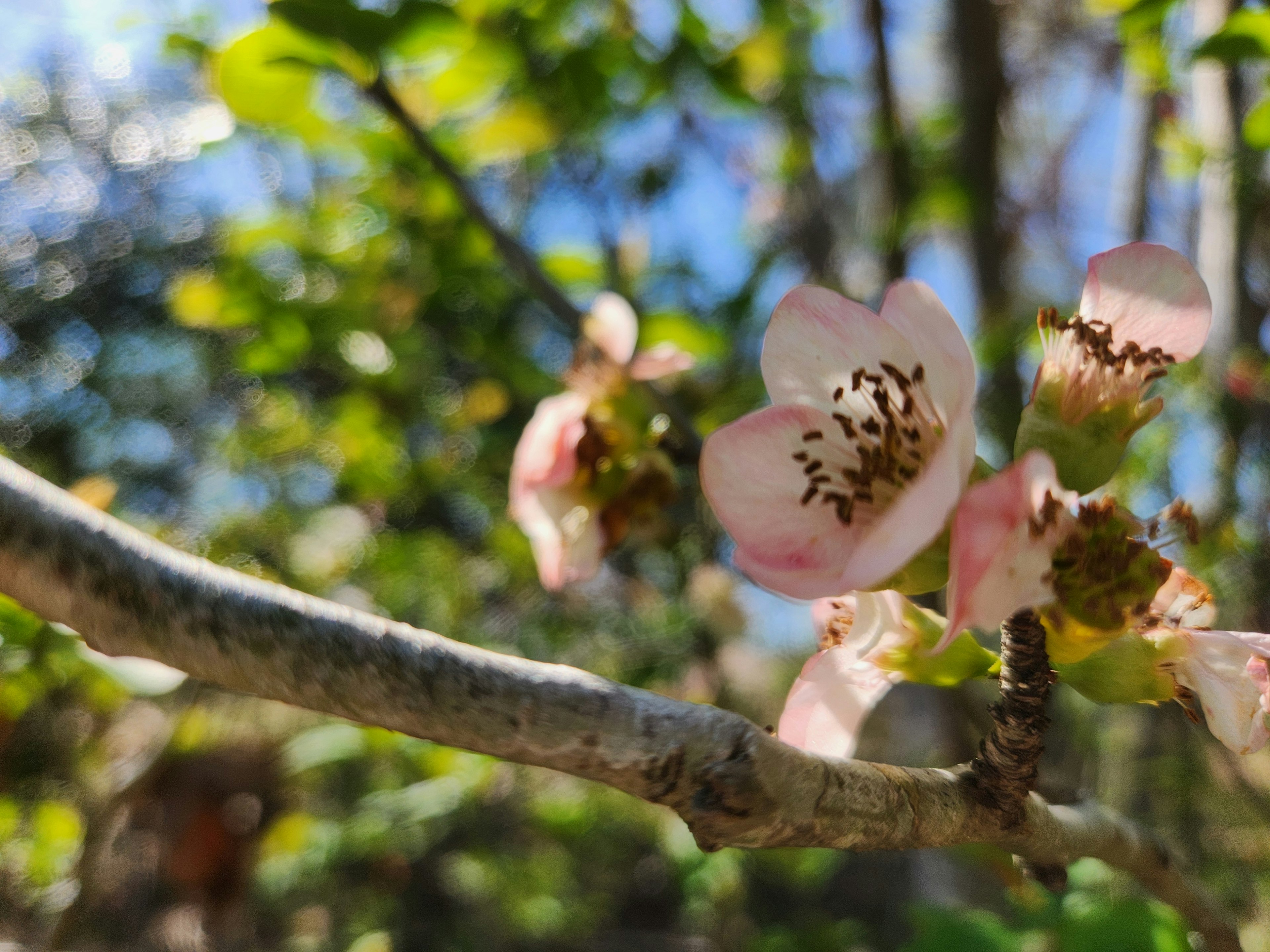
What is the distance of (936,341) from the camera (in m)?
0.27

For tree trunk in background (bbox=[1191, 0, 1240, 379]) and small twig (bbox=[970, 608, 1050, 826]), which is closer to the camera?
small twig (bbox=[970, 608, 1050, 826])

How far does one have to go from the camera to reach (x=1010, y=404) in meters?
1.04

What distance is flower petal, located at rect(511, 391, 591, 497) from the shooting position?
1.91 feet

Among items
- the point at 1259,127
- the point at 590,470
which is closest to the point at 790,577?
the point at 590,470

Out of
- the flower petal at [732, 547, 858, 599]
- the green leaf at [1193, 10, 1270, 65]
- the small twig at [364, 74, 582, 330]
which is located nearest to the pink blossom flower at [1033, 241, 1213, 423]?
the flower petal at [732, 547, 858, 599]

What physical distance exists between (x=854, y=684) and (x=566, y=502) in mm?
302

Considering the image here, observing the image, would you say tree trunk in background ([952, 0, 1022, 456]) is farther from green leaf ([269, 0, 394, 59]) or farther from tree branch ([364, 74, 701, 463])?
green leaf ([269, 0, 394, 59])

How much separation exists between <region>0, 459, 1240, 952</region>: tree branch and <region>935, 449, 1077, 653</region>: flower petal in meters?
0.07

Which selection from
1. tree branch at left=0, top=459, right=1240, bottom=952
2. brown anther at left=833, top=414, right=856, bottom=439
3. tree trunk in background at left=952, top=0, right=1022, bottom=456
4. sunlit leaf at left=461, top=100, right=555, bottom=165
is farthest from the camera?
tree trunk in background at left=952, top=0, right=1022, bottom=456

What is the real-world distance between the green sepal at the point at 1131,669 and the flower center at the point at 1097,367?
0.09 m

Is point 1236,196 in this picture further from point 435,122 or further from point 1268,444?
point 435,122

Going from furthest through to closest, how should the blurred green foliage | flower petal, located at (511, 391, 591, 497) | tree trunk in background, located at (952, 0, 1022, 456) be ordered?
1. tree trunk in background, located at (952, 0, 1022, 456)
2. the blurred green foliage
3. flower petal, located at (511, 391, 591, 497)

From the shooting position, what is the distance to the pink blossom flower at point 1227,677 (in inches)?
11.1

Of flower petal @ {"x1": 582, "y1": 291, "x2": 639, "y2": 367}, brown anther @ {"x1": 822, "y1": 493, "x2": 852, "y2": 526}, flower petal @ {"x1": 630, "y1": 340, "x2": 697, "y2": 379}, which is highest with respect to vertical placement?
brown anther @ {"x1": 822, "y1": 493, "x2": 852, "y2": 526}
